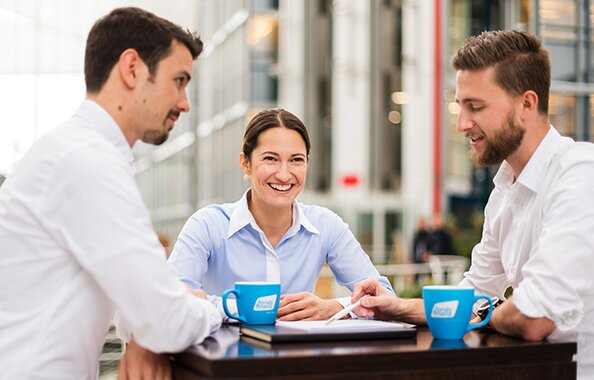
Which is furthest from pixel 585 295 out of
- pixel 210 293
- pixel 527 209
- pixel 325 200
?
pixel 325 200

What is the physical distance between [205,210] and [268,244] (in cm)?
23

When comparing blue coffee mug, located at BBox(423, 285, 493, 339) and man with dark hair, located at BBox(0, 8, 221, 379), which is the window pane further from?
man with dark hair, located at BBox(0, 8, 221, 379)

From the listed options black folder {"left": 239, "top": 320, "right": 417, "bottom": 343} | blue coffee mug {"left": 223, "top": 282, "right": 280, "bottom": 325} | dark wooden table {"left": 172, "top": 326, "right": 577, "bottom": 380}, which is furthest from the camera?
blue coffee mug {"left": 223, "top": 282, "right": 280, "bottom": 325}

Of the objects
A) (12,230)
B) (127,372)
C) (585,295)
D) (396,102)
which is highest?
(396,102)

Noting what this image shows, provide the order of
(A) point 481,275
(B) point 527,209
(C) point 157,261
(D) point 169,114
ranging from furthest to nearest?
(A) point 481,275 < (B) point 527,209 < (D) point 169,114 < (C) point 157,261

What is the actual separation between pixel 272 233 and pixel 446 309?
915mm

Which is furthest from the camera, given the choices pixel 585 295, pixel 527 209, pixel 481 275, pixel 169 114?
pixel 481 275

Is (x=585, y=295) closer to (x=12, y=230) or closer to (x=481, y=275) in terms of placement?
(x=481, y=275)

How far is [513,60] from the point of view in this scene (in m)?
2.18

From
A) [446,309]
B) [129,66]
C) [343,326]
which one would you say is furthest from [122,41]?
[446,309]

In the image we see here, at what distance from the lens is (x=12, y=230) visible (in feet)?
5.80

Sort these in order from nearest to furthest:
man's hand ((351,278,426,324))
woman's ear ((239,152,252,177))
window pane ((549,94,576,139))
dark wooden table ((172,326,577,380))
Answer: dark wooden table ((172,326,577,380)) → man's hand ((351,278,426,324)) → woman's ear ((239,152,252,177)) → window pane ((549,94,576,139))

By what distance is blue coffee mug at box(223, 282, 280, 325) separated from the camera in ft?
6.53

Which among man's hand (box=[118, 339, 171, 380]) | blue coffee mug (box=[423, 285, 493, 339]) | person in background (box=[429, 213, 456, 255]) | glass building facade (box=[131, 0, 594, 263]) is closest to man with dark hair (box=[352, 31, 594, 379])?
blue coffee mug (box=[423, 285, 493, 339])
